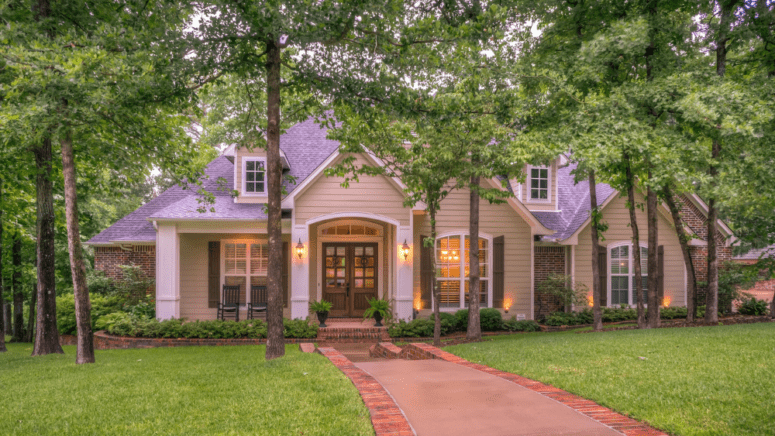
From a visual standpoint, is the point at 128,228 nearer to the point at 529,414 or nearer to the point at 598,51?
the point at 598,51

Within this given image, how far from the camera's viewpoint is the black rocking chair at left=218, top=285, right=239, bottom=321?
15523 millimetres

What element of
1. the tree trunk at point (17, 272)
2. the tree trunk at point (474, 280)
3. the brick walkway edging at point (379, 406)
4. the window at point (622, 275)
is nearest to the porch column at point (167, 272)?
the tree trunk at point (17, 272)

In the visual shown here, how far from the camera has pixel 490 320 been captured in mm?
15422

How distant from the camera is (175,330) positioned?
14.2 metres

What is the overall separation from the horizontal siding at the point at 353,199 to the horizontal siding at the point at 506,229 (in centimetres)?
128

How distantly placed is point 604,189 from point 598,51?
9.67 metres

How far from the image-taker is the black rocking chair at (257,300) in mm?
→ 15648

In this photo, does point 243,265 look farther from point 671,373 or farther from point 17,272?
point 671,373

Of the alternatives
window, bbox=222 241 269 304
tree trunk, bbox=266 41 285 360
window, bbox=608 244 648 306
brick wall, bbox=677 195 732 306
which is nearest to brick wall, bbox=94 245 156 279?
window, bbox=222 241 269 304

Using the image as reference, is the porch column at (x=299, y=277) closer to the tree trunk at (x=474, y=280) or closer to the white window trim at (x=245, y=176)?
the white window trim at (x=245, y=176)

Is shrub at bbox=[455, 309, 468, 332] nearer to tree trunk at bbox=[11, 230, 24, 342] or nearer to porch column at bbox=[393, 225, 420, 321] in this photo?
porch column at bbox=[393, 225, 420, 321]

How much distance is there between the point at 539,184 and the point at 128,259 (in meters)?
13.0

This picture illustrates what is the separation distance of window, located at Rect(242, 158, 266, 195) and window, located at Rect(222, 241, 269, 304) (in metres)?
1.56

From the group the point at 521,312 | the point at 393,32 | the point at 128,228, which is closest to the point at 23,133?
the point at 393,32
